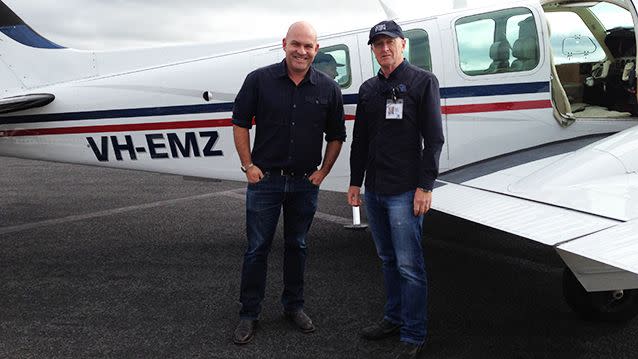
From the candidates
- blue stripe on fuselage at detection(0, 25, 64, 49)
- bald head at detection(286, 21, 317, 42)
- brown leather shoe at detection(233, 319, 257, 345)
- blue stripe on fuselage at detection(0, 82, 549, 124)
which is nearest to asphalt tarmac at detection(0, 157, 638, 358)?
brown leather shoe at detection(233, 319, 257, 345)

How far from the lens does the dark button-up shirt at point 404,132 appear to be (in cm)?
293

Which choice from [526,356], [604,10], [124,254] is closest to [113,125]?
[124,254]

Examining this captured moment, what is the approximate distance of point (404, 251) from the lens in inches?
121

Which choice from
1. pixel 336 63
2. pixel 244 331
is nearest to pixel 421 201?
pixel 244 331

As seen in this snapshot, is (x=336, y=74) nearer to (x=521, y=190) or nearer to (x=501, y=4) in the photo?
(x=501, y=4)

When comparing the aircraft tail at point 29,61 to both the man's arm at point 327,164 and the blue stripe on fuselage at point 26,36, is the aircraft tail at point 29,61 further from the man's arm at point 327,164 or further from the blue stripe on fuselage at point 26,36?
the man's arm at point 327,164

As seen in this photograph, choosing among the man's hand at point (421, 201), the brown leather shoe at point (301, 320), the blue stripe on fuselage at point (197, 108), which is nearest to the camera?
the man's hand at point (421, 201)

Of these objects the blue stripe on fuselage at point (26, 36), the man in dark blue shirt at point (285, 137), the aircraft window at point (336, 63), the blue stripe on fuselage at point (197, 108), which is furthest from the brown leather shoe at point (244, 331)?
the blue stripe on fuselage at point (26, 36)

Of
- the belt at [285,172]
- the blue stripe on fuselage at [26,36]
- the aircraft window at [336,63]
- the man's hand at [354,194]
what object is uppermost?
the blue stripe on fuselage at [26,36]

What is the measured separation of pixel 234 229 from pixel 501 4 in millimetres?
3699

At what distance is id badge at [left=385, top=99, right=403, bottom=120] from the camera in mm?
2988

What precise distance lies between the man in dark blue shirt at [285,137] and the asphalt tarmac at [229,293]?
0.58 meters

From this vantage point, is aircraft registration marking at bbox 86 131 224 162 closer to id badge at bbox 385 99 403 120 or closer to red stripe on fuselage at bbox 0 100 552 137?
red stripe on fuselage at bbox 0 100 552 137

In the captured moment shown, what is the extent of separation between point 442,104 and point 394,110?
6.21 ft
